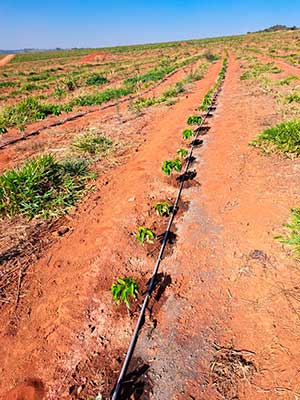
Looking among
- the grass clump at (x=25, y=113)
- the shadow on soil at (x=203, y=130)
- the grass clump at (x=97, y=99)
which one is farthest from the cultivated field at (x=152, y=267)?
the grass clump at (x=97, y=99)

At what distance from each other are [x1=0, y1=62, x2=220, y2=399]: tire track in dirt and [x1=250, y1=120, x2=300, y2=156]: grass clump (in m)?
2.91

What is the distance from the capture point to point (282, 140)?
6.92 m

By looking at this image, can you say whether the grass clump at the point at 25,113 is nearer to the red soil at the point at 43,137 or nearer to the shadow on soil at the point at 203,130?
the red soil at the point at 43,137

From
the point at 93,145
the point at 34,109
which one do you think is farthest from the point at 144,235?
the point at 34,109

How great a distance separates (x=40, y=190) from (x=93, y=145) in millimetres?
2847

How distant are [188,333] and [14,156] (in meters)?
6.90

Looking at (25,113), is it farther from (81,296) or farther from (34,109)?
(81,296)

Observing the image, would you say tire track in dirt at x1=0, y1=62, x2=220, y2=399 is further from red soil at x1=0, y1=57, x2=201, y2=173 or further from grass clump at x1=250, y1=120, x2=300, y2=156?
red soil at x1=0, y1=57, x2=201, y2=173

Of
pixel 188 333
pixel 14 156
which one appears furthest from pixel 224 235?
pixel 14 156

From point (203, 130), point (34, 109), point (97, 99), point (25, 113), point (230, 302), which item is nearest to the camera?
point (230, 302)

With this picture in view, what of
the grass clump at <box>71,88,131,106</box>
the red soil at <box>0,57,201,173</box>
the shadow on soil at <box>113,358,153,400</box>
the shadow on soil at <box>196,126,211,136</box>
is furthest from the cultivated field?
the grass clump at <box>71,88,131,106</box>

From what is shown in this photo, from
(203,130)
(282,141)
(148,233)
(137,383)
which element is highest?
(282,141)

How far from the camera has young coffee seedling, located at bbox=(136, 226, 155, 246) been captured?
4027 millimetres

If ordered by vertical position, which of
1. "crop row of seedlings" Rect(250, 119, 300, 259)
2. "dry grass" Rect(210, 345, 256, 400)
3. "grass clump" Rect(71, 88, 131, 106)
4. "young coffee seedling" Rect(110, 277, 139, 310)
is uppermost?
"crop row of seedlings" Rect(250, 119, 300, 259)
